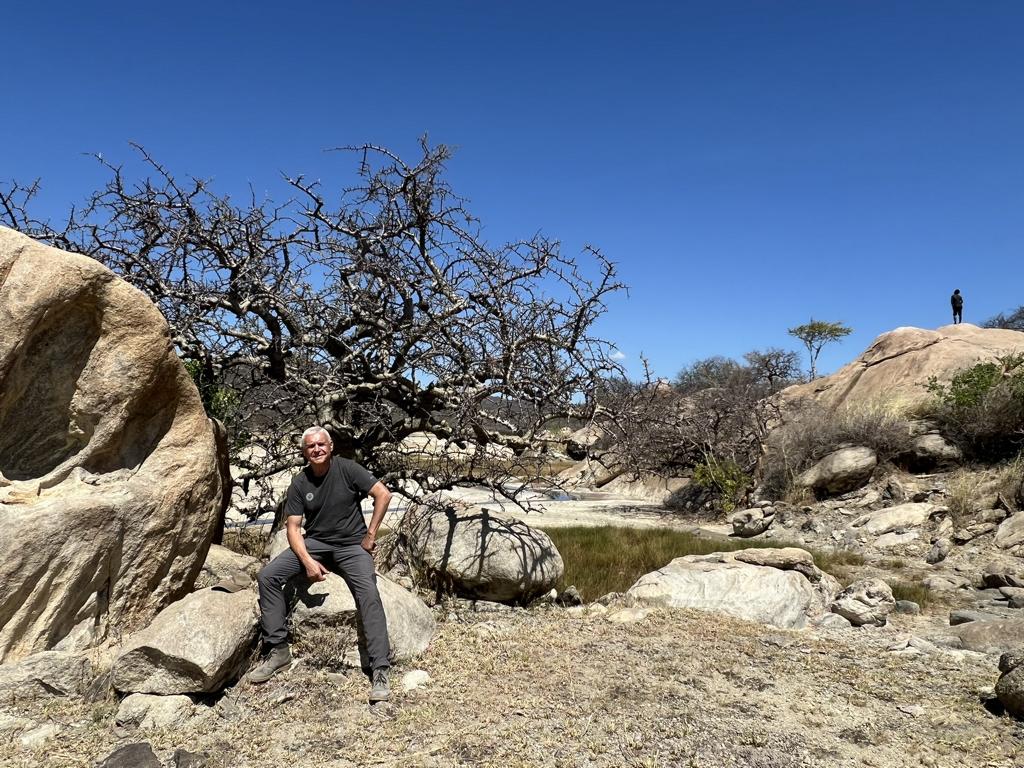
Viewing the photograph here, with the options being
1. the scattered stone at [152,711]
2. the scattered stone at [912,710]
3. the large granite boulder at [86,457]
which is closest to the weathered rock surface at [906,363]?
the scattered stone at [912,710]

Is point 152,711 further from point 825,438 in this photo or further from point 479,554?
point 825,438

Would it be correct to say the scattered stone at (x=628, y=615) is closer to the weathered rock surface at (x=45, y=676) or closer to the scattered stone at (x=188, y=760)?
Result: the scattered stone at (x=188, y=760)

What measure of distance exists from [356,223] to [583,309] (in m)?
2.51

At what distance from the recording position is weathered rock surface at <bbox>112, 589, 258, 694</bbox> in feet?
13.0

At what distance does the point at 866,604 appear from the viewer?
254 inches

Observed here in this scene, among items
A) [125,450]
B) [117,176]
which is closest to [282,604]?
[125,450]

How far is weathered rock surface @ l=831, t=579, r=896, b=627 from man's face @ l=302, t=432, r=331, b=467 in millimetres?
5055

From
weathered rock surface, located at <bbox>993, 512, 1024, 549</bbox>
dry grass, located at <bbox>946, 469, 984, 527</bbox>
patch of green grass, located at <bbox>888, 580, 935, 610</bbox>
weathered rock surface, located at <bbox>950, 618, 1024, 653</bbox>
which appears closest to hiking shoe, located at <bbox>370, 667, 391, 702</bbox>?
weathered rock surface, located at <bbox>950, 618, 1024, 653</bbox>

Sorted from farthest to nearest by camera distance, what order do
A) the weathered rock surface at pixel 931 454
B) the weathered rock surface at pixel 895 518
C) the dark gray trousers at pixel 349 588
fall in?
1. the weathered rock surface at pixel 931 454
2. the weathered rock surface at pixel 895 518
3. the dark gray trousers at pixel 349 588

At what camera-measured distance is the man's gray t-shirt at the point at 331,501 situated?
4.65m

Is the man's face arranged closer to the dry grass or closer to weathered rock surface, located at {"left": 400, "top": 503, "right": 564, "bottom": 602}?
weathered rock surface, located at {"left": 400, "top": 503, "right": 564, "bottom": 602}

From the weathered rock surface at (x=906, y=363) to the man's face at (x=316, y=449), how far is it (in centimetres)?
1520

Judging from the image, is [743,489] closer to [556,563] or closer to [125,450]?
[556,563]

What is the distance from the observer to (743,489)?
49.7 feet
